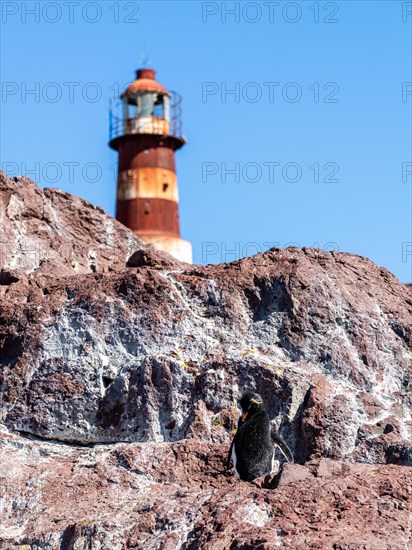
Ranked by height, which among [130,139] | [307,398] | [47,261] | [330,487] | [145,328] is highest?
[130,139]

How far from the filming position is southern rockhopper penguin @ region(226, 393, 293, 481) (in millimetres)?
9672

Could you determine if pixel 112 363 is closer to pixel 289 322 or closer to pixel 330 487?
pixel 289 322

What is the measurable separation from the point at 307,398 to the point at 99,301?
7.21ft

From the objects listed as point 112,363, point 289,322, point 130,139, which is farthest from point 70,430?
point 130,139

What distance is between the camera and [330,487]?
8.45m

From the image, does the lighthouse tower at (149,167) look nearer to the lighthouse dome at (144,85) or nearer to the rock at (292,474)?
the lighthouse dome at (144,85)

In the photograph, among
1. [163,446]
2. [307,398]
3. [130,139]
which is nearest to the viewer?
[163,446]

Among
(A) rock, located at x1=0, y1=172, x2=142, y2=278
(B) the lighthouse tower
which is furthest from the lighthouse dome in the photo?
(A) rock, located at x1=0, y1=172, x2=142, y2=278

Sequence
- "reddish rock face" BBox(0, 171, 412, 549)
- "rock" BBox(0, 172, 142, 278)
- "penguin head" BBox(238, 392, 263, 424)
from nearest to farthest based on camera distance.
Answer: "reddish rock face" BBox(0, 171, 412, 549)
"penguin head" BBox(238, 392, 263, 424)
"rock" BBox(0, 172, 142, 278)

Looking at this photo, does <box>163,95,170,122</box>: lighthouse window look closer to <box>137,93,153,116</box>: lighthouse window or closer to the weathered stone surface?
<box>137,93,153,116</box>: lighthouse window

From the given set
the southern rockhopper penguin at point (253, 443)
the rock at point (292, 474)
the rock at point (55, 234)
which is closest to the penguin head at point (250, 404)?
the southern rockhopper penguin at point (253, 443)

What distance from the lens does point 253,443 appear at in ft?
32.0

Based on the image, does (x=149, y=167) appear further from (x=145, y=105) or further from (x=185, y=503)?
(x=185, y=503)

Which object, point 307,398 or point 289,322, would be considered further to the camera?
point 289,322
